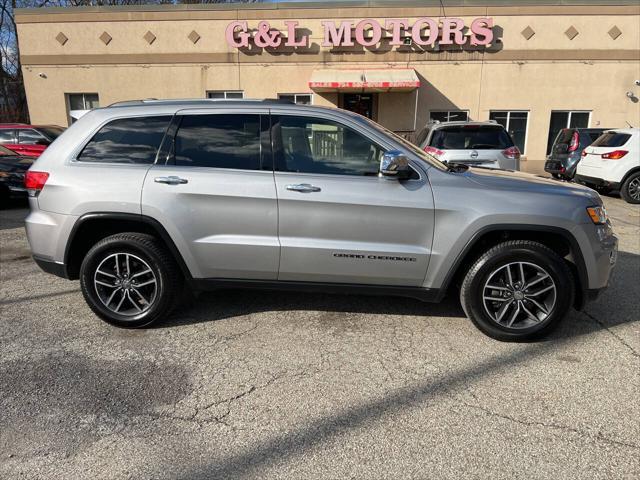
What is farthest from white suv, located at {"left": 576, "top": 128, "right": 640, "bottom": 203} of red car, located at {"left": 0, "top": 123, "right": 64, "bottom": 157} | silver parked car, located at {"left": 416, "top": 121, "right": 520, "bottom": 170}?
red car, located at {"left": 0, "top": 123, "right": 64, "bottom": 157}

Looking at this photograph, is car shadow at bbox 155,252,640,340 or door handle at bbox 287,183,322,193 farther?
car shadow at bbox 155,252,640,340

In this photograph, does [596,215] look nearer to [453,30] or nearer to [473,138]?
[473,138]

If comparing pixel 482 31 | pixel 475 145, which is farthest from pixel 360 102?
pixel 475 145

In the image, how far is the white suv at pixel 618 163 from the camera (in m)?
10.1

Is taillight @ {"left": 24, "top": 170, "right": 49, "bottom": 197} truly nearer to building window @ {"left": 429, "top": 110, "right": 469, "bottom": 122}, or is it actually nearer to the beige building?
the beige building

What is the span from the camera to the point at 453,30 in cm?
1586

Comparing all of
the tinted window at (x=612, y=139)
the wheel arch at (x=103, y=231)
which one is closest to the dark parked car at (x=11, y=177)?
the wheel arch at (x=103, y=231)

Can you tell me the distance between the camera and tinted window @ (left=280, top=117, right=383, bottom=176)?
12.1 feet

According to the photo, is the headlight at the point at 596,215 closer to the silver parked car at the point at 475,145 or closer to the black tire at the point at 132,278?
the black tire at the point at 132,278

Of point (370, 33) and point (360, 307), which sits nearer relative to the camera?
point (360, 307)

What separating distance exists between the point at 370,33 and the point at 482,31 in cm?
379

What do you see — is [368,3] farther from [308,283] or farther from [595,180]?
[308,283]

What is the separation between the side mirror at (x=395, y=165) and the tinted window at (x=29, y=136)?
39.7ft

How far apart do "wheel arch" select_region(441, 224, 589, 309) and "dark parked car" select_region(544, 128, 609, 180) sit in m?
9.33
